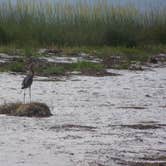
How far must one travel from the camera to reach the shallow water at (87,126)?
796 centimetres

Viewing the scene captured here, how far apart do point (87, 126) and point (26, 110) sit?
101 centimetres

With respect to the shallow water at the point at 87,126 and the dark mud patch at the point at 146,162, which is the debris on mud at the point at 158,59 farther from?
the dark mud patch at the point at 146,162

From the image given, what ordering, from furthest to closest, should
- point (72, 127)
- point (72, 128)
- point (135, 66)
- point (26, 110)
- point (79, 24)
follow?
1. point (79, 24)
2. point (135, 66)
3. point (26, 110)
4. point (72, 127)
5. point (72, 128)

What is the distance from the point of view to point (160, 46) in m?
28.6

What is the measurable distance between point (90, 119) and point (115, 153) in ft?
8.81

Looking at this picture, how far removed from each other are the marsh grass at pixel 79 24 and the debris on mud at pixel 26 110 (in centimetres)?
1368

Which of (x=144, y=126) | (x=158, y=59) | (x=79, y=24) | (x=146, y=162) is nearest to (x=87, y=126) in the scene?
(x=144, y=126)

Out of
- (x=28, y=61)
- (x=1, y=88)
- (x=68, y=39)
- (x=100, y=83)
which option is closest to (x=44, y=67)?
(x=28, y=61)

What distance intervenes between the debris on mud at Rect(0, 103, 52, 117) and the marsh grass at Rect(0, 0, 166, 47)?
44.9ft

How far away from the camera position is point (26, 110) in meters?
10.7

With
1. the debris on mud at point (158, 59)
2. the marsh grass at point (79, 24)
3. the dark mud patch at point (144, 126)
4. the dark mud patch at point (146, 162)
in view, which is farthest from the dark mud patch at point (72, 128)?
the marsh grass at point (79, 24)

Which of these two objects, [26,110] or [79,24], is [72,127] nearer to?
[26,110]

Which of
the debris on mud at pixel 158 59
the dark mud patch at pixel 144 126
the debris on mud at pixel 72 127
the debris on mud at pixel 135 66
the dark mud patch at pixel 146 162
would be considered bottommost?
the debris on mud at pixel 158 59

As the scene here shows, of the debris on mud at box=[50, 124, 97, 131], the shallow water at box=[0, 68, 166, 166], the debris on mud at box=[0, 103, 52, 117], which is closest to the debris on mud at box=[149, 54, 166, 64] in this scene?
the shallow water at box=[0, 68, 166, 166]
